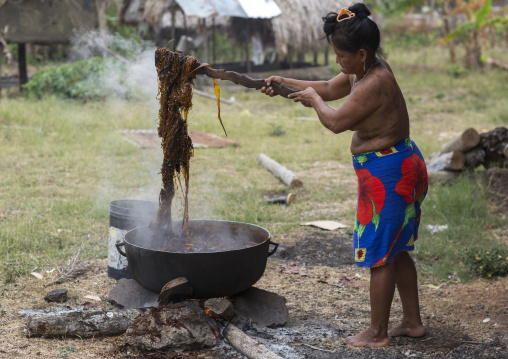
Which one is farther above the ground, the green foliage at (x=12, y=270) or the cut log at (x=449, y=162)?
the cut log at (x=449, y=162)

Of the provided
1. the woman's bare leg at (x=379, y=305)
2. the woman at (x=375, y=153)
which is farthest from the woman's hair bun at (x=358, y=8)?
→ the woman's bare leg at (x=379, y=305)

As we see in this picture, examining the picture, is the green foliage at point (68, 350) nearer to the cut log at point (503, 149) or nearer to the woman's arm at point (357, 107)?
the woman's arm at point (357, 107)

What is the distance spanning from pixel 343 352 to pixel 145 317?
1.15m

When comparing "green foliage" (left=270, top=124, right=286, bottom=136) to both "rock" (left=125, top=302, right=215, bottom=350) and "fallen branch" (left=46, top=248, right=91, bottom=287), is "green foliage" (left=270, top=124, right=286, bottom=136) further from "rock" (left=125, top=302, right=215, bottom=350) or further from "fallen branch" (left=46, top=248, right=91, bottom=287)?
"rock" (left=125, top=302, right=215, bottom=350)

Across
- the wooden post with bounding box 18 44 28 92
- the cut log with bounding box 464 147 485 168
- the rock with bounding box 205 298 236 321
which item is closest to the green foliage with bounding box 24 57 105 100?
the wooden post with bounding box 18 44 28 92

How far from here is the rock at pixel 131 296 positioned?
12.5 ft

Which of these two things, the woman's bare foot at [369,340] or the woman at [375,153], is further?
the woman's bare foot at [369,340]

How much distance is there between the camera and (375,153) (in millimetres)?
3297

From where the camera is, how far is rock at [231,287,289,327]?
3725 mm

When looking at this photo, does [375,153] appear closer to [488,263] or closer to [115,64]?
[488,263]

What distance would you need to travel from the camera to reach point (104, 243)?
5.39m

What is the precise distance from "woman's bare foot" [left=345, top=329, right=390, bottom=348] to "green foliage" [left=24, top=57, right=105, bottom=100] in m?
10.3

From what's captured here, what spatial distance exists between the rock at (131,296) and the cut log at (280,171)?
3.95m

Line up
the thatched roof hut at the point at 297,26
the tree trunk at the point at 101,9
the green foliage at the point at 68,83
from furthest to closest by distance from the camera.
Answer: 1. the thatched roof hut at the point at 297,26
2. the tree trunk at the point at 101,9
3. the green foliage at the point at 68,83
